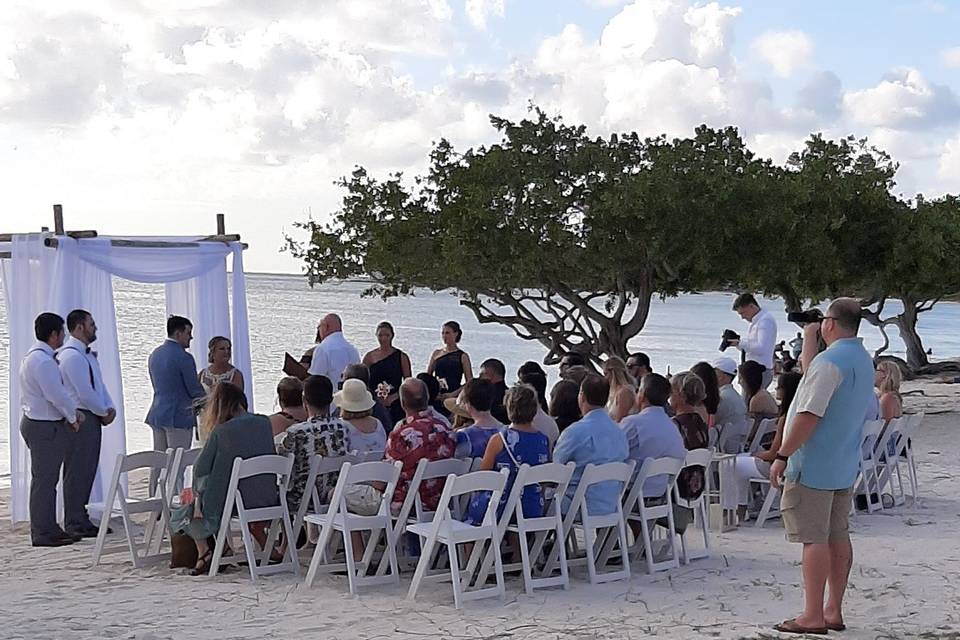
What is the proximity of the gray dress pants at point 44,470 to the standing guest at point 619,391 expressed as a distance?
3.66 meters

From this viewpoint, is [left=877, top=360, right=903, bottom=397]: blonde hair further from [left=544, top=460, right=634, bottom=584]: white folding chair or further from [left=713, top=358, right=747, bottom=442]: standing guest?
[left=544, top=460, right=634, bottom=584]: white folding chair

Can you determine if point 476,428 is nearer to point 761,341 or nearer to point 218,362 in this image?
point 218,362

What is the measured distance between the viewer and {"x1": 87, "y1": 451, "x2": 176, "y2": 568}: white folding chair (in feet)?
22.7

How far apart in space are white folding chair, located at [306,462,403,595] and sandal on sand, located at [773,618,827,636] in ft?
6.89

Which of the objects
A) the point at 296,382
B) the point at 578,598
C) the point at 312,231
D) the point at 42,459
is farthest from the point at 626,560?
the point at 312,231

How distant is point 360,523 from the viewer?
6.30 meters

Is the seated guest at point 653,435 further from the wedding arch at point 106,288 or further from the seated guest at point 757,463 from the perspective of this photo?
the wedding arch at point 106,288

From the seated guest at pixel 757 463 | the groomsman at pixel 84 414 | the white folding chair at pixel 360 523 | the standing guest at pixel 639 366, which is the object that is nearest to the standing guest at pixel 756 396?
the seated guest at pixel 757 463

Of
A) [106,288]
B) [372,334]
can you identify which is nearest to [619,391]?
[106,288]

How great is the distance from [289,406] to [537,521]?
1.91 metres

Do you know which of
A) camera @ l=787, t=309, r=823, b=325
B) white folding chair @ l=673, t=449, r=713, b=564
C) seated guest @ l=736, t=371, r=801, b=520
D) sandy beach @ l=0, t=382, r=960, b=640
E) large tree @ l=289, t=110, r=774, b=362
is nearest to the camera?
sandy beach @ l=0, t=382, r=960, b=640

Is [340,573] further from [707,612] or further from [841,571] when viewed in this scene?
[841,571]

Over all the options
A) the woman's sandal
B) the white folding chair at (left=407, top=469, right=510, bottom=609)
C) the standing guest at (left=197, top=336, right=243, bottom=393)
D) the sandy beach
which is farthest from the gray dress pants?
the white folding chair at (left=407, top=469, right=510, bottom=609)

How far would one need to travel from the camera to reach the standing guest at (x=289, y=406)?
7.35 m
